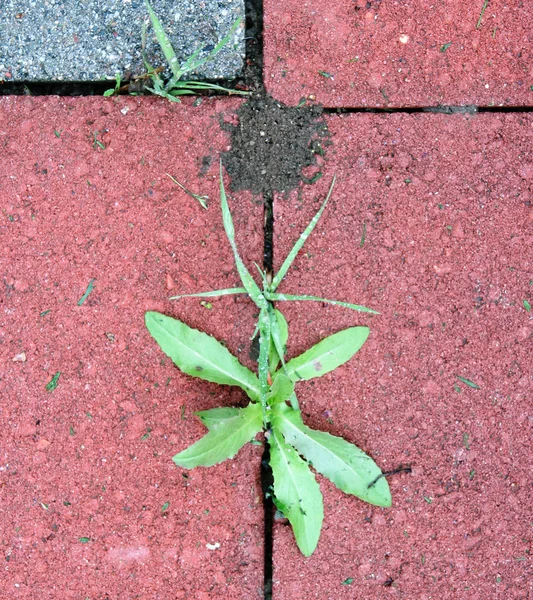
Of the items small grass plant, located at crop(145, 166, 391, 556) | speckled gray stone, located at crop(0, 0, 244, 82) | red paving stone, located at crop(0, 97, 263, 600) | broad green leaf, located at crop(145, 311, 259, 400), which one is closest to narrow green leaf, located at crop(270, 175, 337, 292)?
small grass plant, located at crop(145, 166, 391, 556)

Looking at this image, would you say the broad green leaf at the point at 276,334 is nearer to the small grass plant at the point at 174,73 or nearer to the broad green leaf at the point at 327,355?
the broad green leaf at the point at 327,355

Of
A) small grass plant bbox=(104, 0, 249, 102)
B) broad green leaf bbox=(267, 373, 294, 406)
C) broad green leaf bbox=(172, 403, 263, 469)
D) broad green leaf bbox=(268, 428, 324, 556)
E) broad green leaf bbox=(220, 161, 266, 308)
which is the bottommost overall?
broad green leaf bbox=(268, 428, 324, 556)

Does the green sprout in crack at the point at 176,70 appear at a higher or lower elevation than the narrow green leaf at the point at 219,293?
higher

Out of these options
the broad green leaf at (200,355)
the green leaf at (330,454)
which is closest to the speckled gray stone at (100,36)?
the broad green leaf at (200,355)

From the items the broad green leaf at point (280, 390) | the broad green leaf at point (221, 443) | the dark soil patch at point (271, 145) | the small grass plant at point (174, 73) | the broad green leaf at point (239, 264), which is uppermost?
the small grass plant at point (174, 73)

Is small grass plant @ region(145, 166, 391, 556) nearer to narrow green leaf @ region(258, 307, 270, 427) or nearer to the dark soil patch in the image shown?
narrow green leaf @ region(258, 307, 270, 427)

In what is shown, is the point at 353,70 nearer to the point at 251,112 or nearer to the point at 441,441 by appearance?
the point at 251,112
